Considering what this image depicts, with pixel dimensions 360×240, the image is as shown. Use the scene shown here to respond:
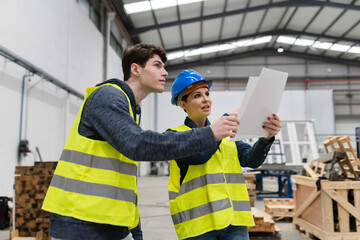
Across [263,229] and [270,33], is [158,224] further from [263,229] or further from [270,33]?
[270,33]

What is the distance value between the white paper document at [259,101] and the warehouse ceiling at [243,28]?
36.9ft

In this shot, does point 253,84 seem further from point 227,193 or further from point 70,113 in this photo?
point 70,113

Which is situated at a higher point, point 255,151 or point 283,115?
point 283,115

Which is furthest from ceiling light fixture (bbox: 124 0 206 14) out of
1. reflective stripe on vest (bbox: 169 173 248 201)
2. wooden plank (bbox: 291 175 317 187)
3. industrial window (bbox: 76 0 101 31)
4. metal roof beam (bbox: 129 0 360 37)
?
reflective stripe on vest (bbox: 169 173 248 201)

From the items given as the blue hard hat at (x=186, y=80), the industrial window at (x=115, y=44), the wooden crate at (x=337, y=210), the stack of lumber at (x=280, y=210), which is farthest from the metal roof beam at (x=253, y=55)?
the blue hard hat at (x=186, y=80)

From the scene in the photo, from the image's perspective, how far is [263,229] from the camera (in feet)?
16.2

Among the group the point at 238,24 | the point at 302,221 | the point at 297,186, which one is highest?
the point at 238,24

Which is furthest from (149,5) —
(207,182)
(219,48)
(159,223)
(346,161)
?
(207,182)

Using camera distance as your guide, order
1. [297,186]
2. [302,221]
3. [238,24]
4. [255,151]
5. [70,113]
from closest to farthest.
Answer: [255,151] < [302,221] < [297,186] < [70,113] < [238,24]

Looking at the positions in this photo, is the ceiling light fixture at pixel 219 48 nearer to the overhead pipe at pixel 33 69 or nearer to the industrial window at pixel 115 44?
the industrial window at pixel 115 44

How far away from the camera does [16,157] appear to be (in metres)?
6.45

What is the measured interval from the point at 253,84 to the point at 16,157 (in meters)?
6.17

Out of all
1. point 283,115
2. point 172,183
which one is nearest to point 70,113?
point 172,183

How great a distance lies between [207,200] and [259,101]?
25.4 inches
